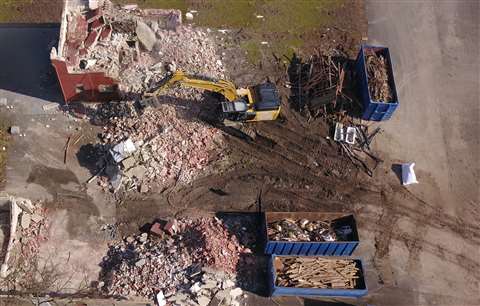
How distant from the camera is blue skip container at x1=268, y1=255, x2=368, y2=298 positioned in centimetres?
2108

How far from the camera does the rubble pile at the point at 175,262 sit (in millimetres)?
21078

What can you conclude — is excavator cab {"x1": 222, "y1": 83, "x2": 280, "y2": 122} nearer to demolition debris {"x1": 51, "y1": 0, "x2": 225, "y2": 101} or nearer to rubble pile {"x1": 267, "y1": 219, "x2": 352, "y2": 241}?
demolition debris {"x1": 51, "y1": 0, "x2": 225, "y2": 101}

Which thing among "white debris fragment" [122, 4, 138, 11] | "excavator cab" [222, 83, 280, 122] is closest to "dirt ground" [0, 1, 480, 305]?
"excavator cab" [222, 83, 280, 122]

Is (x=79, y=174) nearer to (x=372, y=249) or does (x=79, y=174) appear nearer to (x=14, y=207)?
(x=14, y=207)

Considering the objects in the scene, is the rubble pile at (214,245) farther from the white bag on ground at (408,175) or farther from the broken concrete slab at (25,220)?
the white bag on ground at (408,175)

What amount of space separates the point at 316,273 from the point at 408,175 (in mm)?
7859

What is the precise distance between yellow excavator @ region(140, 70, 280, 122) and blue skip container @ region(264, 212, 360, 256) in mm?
5637

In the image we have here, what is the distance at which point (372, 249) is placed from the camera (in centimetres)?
2361

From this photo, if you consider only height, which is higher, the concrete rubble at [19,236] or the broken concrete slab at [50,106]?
the broken concrete slab at [50,106]

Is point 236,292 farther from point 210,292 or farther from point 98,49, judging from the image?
point 98,49

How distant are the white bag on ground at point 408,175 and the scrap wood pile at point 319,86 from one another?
4.77 metres

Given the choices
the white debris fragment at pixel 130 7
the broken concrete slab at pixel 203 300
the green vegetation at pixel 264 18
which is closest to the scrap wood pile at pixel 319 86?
the green vegetation at pixel 264 18

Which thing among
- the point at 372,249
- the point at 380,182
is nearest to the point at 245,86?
the point at 380,182

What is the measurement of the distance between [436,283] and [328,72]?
1239 centimetres
